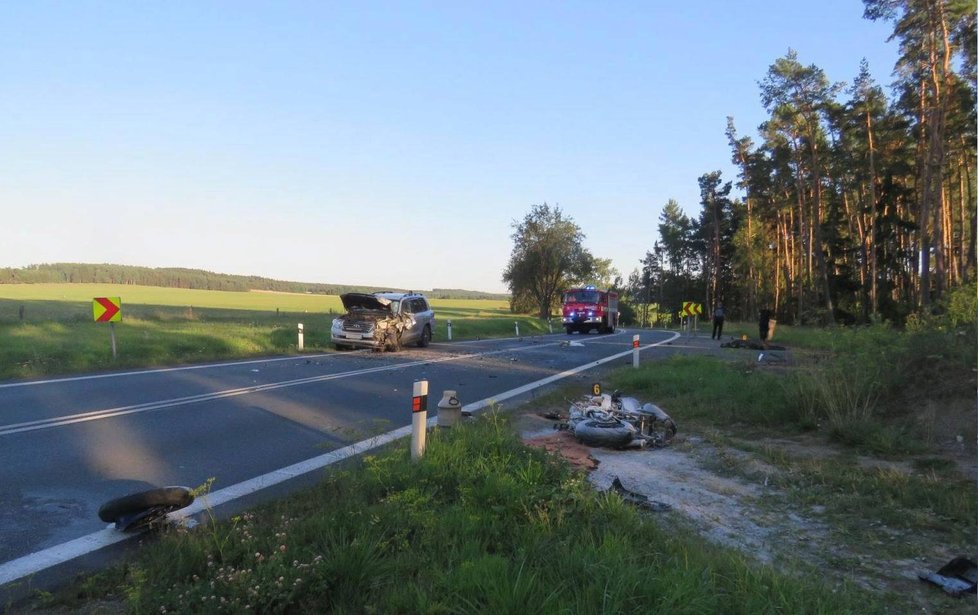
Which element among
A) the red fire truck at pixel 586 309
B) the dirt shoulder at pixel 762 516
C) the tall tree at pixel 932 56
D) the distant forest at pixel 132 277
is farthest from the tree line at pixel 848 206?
the distant forest at pixel 132 277

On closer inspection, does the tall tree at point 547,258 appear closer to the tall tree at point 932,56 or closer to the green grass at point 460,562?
the tall tree at point 932,56

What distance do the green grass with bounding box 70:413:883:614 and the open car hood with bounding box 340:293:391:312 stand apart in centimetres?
1788

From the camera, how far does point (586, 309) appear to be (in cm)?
4100

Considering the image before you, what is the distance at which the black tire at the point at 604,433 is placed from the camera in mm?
7801

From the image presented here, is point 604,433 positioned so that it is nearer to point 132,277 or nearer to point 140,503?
point 140,503

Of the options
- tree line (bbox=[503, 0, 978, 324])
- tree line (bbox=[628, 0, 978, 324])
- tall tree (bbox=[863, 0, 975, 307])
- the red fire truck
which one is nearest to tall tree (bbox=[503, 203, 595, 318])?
tree line (bbox=[503, 0, 978, 324])

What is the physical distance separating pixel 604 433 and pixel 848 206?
48639mm

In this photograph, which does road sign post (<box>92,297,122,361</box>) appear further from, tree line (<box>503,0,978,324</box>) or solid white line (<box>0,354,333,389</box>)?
tree line (<box>503,0,978,324</box>)

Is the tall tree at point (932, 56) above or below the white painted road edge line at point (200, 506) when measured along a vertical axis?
above

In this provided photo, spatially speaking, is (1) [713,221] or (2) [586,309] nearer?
(2) [586,309]

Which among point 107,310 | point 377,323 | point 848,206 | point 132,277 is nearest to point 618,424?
point 377,323

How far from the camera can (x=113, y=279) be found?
104188 mm

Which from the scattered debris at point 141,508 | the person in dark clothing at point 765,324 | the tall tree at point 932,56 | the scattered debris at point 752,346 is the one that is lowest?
the scattered debris at point 752,346

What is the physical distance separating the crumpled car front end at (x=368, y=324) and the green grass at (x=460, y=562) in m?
17.1
